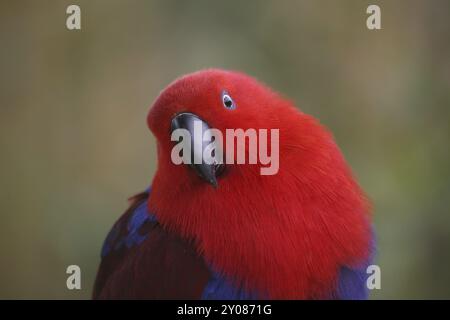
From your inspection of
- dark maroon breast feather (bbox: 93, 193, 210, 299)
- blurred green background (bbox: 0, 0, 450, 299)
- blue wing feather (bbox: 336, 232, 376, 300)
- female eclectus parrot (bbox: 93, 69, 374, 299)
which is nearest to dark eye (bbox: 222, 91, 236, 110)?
female eclectus parrot (bbox: 93, 69, 374, 299)

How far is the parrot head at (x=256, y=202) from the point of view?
1080 millimetres

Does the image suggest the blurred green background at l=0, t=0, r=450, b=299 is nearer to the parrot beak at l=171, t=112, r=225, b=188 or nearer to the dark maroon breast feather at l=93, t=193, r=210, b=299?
the dark maroon breast feather at l=93, t=193, r=210, b=299

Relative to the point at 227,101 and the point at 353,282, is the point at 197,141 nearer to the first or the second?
the point at 227,101

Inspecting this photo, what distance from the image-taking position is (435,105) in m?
1.93

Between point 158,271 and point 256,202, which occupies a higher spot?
point 256,202

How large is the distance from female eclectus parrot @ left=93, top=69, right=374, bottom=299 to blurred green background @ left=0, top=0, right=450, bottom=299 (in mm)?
852

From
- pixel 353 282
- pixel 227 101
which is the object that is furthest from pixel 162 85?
pixel 353 282

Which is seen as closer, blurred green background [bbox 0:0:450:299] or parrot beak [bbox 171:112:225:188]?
parrot beak [bbox 171:112:225:188]

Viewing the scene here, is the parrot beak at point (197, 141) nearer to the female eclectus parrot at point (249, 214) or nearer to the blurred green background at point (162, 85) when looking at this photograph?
the female eclectus parrot at point (249, 214)

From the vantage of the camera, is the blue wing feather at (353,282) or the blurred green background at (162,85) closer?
the blue wing feather at (353,282)

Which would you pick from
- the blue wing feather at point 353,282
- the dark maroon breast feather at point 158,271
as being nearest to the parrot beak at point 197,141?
the dark maroon breast feather at point 158,271

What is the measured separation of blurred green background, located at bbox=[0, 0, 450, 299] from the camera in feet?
6.40

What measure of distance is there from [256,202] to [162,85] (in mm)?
1134

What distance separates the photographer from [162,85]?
2.13 m
